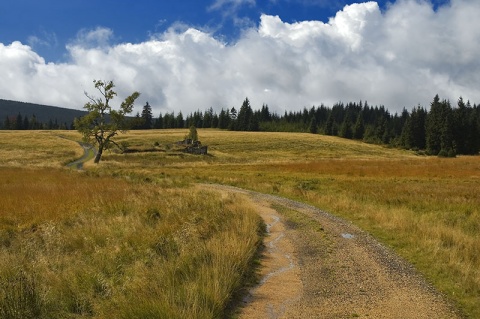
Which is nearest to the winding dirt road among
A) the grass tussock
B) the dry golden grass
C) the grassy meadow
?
the grassy meadow

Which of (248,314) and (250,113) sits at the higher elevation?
(250,113)

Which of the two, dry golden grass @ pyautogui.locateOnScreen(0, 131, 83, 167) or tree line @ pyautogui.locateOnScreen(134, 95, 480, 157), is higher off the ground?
tree line @ pyautogui.locateOnScreen(134, 95, 480, 157)

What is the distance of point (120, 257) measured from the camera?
9070 mm

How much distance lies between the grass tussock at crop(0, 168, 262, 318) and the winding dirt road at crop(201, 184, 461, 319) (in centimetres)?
72

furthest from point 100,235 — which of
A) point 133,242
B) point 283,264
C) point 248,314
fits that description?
point 248,314

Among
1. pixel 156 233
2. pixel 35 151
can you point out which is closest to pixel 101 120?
pixel 35 151

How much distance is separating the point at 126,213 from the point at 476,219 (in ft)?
50.3

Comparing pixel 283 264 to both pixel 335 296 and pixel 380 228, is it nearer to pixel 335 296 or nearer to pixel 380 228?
pixel 335 296

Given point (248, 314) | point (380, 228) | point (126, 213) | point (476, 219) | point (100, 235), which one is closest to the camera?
point (248, 314)

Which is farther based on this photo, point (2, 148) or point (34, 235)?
point (2, 148)

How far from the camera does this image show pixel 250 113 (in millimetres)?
145875

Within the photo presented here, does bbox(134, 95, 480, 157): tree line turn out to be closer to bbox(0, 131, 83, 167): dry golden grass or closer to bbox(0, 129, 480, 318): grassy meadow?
bbox(0, 131, 83, 167): dry golden grass

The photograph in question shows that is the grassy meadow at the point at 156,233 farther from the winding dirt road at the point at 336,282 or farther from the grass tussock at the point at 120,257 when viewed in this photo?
the winding dirt road at the point at 336,282

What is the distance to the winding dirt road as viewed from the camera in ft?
21.5
